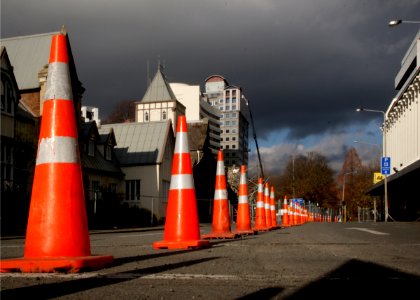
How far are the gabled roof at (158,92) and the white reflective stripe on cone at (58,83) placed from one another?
6068cm

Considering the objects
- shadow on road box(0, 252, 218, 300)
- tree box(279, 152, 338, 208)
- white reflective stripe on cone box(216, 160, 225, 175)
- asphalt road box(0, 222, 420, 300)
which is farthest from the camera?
tree box(279, 152, 338, 208)

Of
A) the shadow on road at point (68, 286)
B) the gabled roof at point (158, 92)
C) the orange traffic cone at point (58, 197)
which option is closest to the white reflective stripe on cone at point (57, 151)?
the orange traffic cone at point (58, 197)

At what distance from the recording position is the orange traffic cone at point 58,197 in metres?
4.71

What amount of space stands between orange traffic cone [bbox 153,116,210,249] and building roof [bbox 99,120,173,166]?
33.0 meters

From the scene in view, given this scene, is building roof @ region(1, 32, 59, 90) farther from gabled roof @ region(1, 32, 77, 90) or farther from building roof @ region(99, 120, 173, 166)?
building roof @ region(99, 120, 173, 166)

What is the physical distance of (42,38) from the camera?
32.9 meters

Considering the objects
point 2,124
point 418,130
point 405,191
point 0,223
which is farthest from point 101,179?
point 405,191

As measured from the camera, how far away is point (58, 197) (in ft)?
16.7

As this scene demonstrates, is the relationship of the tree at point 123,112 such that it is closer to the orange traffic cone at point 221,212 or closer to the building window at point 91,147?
the building window at point 91,147

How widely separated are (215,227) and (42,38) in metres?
24.7

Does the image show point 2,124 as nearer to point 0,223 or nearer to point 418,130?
point 0,223

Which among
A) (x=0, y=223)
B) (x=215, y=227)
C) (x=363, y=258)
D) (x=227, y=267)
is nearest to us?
(x=227, y=267)

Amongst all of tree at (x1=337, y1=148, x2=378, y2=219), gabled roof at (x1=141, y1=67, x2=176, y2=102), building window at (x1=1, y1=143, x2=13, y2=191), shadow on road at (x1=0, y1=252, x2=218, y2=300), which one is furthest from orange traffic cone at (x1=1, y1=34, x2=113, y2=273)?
tree at (x1=337, y1=148, x2=378, y2=219)

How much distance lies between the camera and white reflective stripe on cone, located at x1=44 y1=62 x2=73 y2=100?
5520 millimetres
